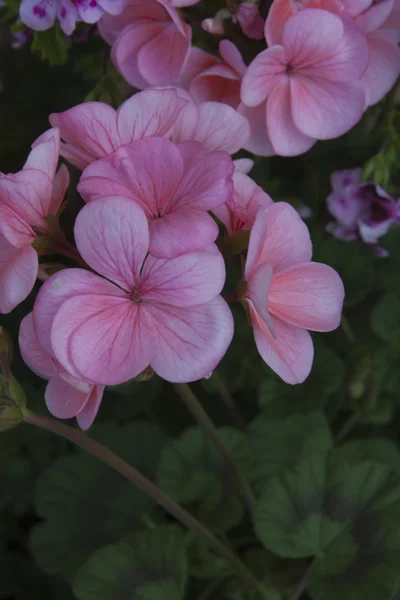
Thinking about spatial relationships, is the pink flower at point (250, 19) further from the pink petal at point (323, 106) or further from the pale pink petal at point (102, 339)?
the pale pink petal at point (102, 339)

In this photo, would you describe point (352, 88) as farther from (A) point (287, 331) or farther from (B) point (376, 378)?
(B) point (376, 378)

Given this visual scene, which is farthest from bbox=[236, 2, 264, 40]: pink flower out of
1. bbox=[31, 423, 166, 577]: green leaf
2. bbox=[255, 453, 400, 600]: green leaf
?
bbox=[31, 423, 166, 577]: green leaf

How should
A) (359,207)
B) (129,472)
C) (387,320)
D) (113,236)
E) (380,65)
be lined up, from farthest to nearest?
(387,320), (359,207), (380,65), (129,472), (113,236)

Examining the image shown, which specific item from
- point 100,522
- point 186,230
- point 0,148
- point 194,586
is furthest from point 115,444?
point 186,230

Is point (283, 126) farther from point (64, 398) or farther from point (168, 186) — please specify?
point (64, 398)

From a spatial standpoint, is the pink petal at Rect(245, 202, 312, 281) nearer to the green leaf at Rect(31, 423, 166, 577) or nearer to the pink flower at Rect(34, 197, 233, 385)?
the pink flower at Rect(34, 197, 233, 385)

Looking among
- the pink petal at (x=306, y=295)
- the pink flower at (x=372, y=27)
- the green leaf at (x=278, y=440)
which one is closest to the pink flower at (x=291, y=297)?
the pink petal at (x=306, y=295)

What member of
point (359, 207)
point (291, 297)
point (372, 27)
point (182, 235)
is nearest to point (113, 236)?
point (182, 235)
